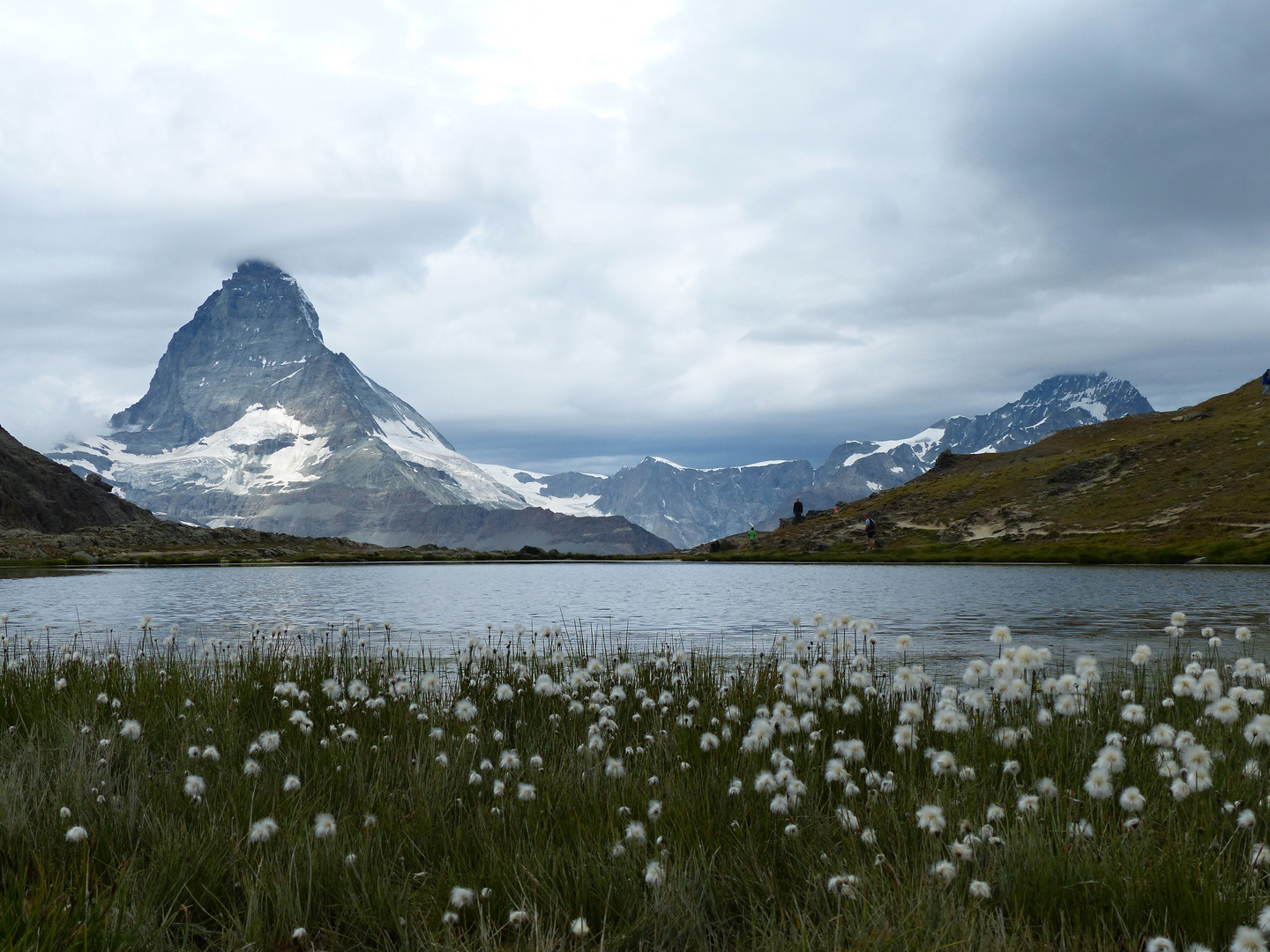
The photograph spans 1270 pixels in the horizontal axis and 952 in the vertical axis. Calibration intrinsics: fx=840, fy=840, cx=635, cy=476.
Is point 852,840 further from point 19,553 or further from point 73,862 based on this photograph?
point 19,553

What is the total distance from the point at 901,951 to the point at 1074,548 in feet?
253

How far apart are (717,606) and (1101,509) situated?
71.7m

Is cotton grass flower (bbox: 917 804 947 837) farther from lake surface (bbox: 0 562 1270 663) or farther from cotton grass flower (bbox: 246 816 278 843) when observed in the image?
lake surface (bbox: 0 562 1270 663)

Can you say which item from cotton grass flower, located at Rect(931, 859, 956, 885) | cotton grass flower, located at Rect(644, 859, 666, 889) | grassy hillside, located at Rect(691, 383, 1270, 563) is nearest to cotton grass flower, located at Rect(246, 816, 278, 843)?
cotton grass flower, located at Rect(644, 859, 666, 889)

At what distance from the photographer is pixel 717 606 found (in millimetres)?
31156

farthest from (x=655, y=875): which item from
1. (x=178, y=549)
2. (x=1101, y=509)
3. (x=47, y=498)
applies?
(x=47, y=498)

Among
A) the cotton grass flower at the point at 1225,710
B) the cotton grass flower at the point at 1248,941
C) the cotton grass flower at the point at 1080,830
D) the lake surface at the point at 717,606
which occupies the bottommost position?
the lake surface at the point at 717,606

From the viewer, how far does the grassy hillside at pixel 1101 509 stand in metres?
67.3

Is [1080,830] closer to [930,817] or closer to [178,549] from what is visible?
[930,817]

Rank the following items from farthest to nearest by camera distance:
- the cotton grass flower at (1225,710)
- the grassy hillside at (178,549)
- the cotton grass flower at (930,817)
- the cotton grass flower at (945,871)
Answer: the grassy hillside at (178,549) → the cotton grass flower at (1225,710) → the cotton grass flower at (930,817) → the cotton grass flower at (945,871)

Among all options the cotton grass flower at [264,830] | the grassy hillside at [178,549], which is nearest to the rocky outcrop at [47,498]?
the grassy hillside at [178,549]

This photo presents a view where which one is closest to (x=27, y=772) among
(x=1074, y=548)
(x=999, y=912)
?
(x=999, y=912)

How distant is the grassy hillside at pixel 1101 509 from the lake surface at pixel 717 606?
61.8 feet

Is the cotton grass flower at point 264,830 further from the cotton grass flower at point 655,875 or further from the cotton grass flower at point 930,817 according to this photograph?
the cotton grass flower at point 930,817
